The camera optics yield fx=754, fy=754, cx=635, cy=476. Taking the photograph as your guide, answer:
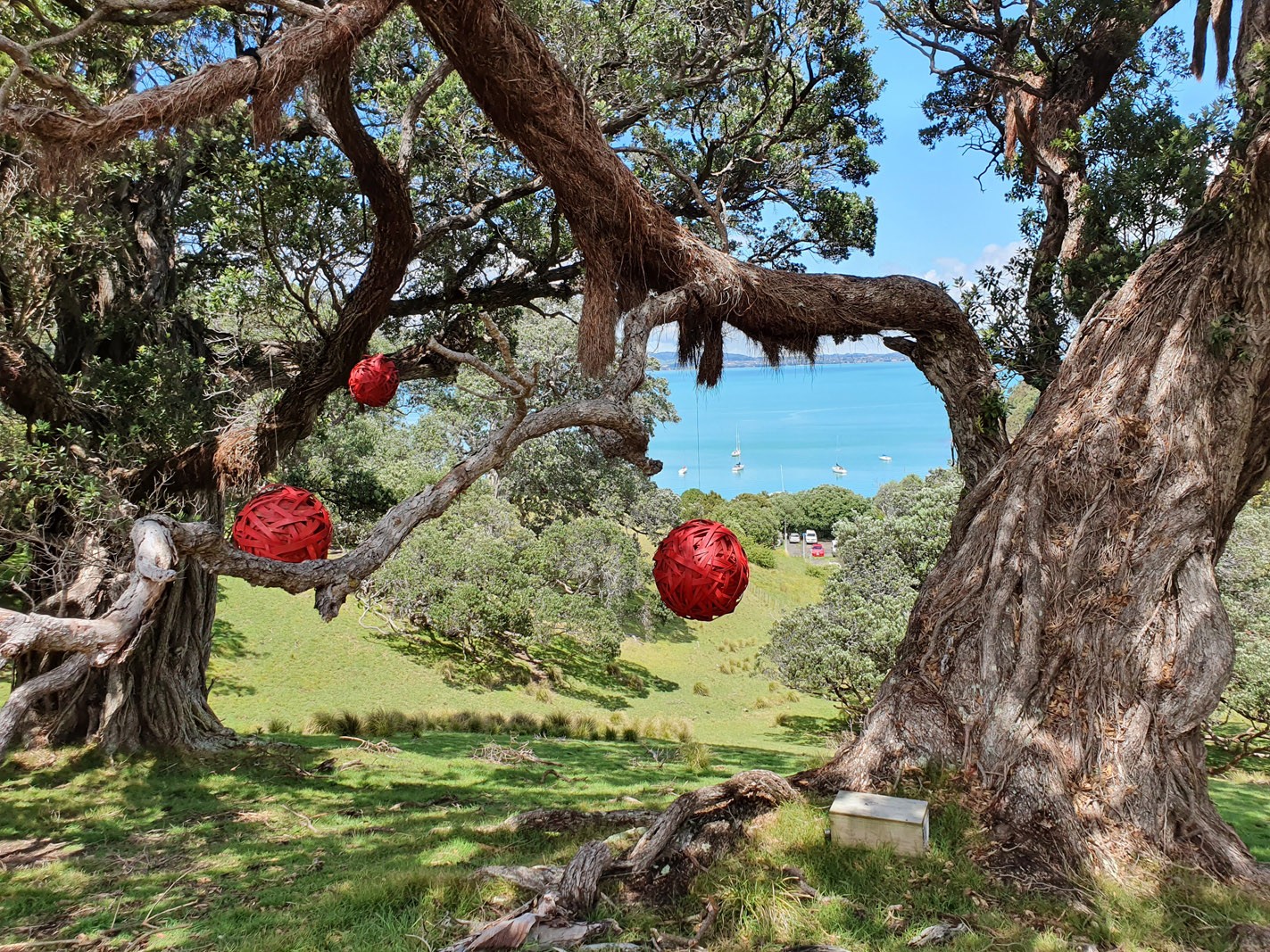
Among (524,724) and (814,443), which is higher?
(814,443)

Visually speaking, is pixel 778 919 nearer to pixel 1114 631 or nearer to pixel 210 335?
pixel 1114 631

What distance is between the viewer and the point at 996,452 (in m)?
5.11

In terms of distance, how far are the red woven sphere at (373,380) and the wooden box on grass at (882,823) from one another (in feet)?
13.4

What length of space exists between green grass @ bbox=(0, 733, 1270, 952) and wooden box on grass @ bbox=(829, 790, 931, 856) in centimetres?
6

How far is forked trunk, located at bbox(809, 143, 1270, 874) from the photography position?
3711 mm

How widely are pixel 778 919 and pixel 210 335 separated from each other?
23.2ft

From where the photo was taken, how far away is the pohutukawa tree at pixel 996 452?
3.33 m

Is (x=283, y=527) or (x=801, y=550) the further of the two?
(x=801, y=550)

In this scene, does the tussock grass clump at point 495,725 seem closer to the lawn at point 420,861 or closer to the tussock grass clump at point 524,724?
the tussock grass clump at point 524,724

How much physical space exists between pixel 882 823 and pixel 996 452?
2.70 metres

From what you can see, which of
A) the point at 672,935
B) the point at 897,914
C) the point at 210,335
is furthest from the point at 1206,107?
the point at 210,335

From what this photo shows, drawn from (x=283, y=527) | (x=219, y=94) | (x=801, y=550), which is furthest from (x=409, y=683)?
(x=801, y=550)

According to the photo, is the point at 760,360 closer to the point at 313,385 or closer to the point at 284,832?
the point at 313,385

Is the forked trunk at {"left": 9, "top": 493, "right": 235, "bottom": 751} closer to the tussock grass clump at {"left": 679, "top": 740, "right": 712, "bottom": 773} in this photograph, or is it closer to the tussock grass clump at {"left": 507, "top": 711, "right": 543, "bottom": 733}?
the tussock grass clump at {"left": 507, "top": 711, "right": 543, "bottom": 733}
